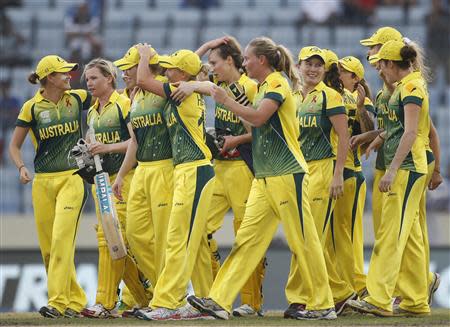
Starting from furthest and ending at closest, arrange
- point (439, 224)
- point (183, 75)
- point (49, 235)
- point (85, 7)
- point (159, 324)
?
point (85, 7) < point (439, 224) < point (49, 235) < point (183, 75) < point (159, 324)

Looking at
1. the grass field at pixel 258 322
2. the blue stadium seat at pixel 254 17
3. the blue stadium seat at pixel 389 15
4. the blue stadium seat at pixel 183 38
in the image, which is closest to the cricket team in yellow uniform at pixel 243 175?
the grass field at pixel 258 322

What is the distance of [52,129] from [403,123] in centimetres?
291

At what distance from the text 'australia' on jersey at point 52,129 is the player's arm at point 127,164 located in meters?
0.55

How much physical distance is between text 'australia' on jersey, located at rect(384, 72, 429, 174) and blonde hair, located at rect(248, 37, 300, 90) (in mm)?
878

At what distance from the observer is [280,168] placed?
32.6 ft

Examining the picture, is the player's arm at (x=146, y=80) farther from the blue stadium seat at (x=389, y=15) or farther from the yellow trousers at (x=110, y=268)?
the blue stadium seat at (x=389, y=15)

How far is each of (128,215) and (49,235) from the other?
962 mm

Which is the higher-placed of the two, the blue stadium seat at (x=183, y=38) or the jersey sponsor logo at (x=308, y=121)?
the blue stadium seat at (x=183, y=38)

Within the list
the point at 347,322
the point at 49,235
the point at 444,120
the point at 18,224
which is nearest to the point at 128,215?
the point at 49,235

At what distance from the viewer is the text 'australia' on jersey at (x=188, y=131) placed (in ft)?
33.6

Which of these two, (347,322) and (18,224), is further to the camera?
(18,224)

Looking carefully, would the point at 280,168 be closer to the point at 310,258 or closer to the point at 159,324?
the point at 310,258

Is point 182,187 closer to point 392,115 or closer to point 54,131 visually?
point 54,131

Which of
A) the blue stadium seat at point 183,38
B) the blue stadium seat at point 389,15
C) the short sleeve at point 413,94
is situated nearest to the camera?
the short sleeve at point 413,94
